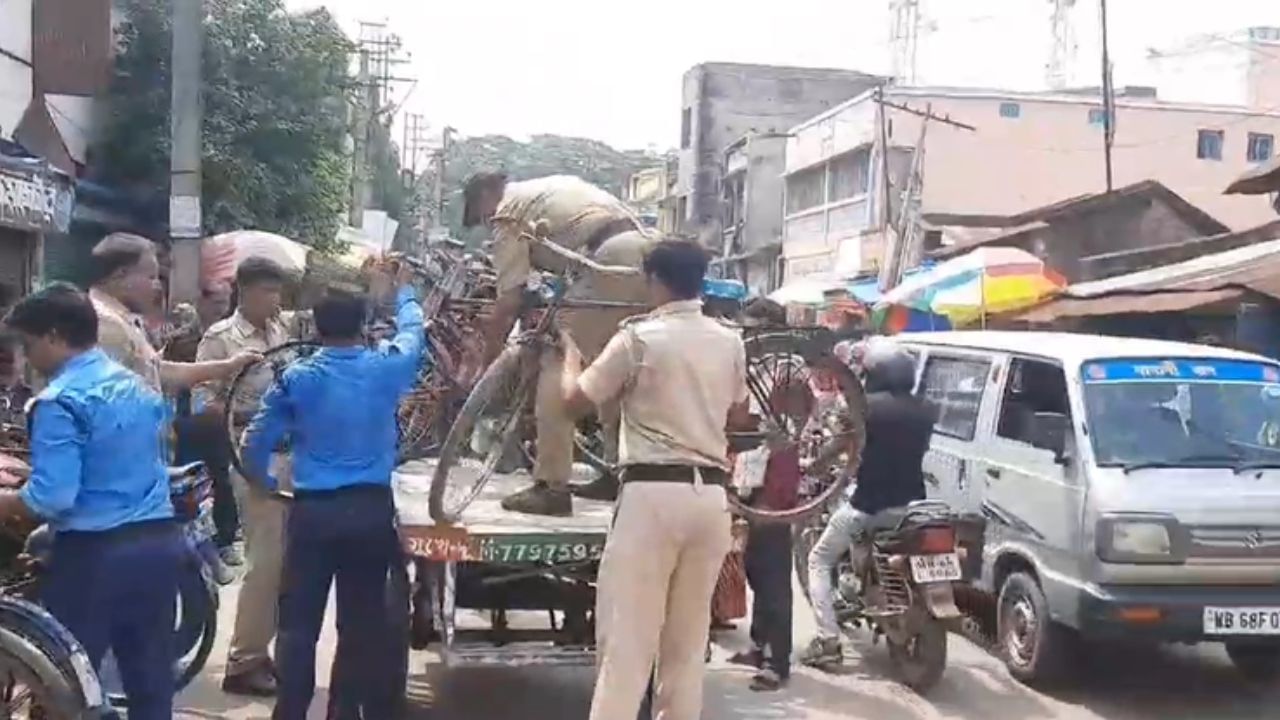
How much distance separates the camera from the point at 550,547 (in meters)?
6.32

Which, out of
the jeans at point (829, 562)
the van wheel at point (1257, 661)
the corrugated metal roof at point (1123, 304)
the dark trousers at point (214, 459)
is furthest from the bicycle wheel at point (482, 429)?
the corrugated metal roof at point (1123, 304)

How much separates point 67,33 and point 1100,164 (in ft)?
93.1

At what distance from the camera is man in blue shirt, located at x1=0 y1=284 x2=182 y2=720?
455 cm

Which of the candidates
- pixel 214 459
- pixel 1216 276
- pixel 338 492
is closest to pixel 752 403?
pixel 338 492

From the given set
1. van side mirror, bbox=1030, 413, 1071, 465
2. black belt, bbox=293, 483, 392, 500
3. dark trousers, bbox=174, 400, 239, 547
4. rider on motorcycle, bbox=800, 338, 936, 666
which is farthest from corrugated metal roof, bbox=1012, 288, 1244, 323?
black belt, bbox=293, 483, 392, 500

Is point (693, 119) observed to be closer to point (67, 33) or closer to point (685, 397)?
point (67, 33)

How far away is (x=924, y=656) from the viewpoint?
25.5 ft

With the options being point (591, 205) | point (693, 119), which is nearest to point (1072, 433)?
point (591, 205)

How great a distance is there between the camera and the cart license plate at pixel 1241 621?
7254mm

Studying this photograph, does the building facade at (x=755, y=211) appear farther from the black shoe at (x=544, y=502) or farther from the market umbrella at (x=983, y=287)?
the black shoe at (x=544, y=502)

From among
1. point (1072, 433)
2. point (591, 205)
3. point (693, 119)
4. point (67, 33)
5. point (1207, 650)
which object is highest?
point (693, 119)

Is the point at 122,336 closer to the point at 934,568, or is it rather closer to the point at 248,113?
the point at 934,568

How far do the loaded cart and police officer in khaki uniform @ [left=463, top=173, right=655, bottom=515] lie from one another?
0.26m

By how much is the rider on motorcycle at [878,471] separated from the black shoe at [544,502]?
5.51ft
